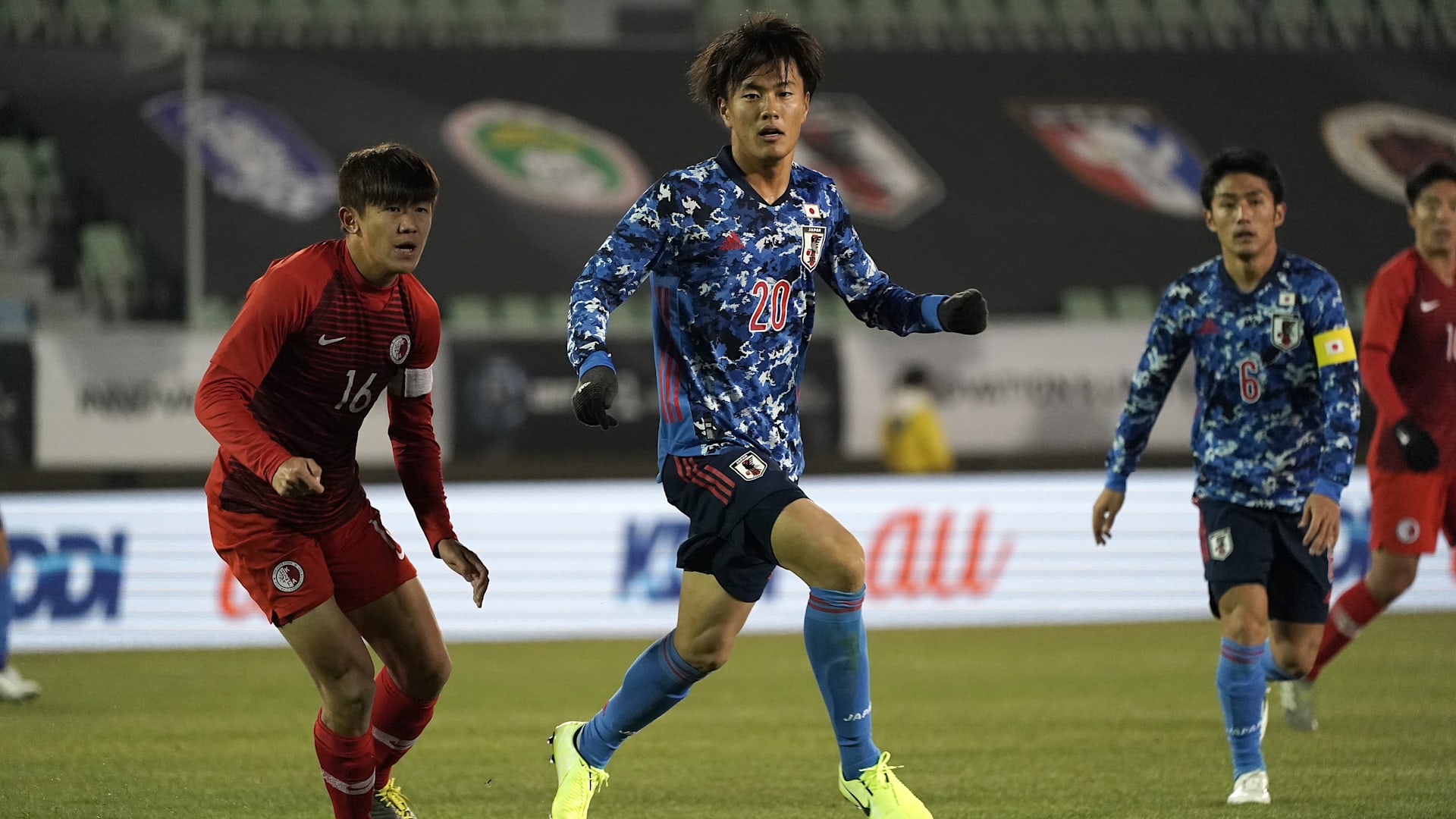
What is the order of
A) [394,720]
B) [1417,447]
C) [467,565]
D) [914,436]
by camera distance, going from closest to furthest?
[467,565] → [394,720] → [1417,447] → [914,436]

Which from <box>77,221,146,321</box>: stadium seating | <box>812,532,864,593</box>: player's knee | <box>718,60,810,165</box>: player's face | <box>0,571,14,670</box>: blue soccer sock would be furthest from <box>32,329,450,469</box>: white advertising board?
<box>812,532,864,593</box>: player's knee

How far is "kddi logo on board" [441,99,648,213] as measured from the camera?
19.9m

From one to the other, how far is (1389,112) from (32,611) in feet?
56.6

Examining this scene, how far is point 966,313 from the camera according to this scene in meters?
4.34

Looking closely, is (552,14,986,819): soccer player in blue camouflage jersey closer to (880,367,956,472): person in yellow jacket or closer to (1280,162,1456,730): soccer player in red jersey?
(1280,162,1456,730): soccer player in red jersey

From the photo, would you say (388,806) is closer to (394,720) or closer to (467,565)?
(394,720)

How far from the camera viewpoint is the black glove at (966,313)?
14.2 ft

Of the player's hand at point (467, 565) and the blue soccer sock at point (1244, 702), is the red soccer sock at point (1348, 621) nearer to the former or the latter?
the blue soccer sock at point (1244, 702)

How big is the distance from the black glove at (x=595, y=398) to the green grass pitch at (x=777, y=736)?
5.90ft

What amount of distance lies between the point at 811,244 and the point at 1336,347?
6.19ft

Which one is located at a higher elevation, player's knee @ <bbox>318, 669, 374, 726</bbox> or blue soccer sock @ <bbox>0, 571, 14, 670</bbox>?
player's knee @ <bbox>318, 669, 374, 726</bbox>

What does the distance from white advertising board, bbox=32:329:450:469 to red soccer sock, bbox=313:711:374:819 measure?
39.1 feet

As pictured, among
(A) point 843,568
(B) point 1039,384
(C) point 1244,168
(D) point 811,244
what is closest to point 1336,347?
(C) point 1244,168

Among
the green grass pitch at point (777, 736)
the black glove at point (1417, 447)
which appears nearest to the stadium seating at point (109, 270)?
the green grass pitch at point (777, 736)
